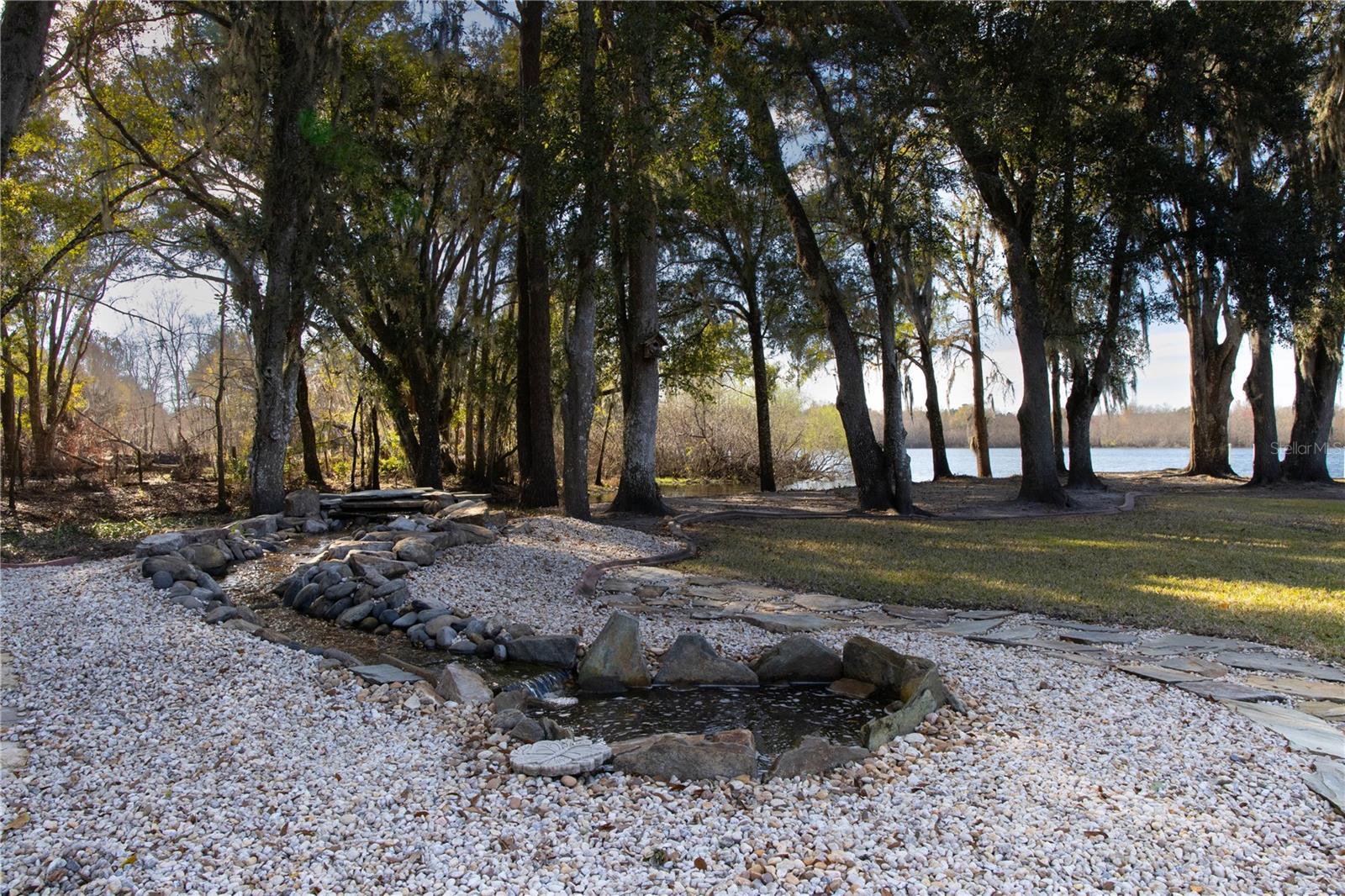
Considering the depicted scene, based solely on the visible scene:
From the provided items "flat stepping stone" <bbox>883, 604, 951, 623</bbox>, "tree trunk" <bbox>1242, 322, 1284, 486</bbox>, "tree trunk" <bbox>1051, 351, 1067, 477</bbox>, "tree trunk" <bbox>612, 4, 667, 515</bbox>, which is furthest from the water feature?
"tree trunk" <bbox>1242, 322, 1284, 486</bbox>

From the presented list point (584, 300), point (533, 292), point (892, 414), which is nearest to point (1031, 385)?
point (892, 414)

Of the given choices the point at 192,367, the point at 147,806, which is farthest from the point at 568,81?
the point at 192,367

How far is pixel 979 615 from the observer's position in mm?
5504

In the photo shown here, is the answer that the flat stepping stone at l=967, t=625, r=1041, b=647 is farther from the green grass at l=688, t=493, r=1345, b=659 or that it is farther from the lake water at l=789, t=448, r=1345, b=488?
the lake water at l=789, t=448, r=1345, b=488

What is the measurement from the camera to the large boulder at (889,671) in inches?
146

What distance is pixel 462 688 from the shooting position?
152 inches

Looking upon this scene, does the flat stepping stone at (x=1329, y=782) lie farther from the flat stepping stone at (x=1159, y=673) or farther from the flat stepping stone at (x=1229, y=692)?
the flat stepping stone at (x=1159, y=673)

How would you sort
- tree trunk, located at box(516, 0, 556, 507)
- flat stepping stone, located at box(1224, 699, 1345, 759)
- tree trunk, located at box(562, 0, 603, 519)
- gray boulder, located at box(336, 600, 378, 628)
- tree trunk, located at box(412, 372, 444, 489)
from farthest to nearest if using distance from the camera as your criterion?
1. tree trunk, located at box(412, 372, 444, 489)
2. tree trunk, located at box(516, 0, 556, 507)
3. tree trunk, located at box(562, 0, 603, 519)
4. gray boulder, located at box(336, 600, 378, 628)
5. flat stepping stone, located at box(1224, 699, 1345, 759)

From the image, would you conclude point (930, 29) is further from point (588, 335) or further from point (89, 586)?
point (89, 586)

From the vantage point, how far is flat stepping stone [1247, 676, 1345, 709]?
12.6 feet

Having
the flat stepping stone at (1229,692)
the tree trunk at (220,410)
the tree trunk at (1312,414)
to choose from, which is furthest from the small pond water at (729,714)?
the tree trunk at (1312,414)

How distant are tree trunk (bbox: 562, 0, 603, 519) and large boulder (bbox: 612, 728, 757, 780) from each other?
6.75 m

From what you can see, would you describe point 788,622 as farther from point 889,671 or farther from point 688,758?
point 688,758

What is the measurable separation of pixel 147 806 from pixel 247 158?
1077cm
